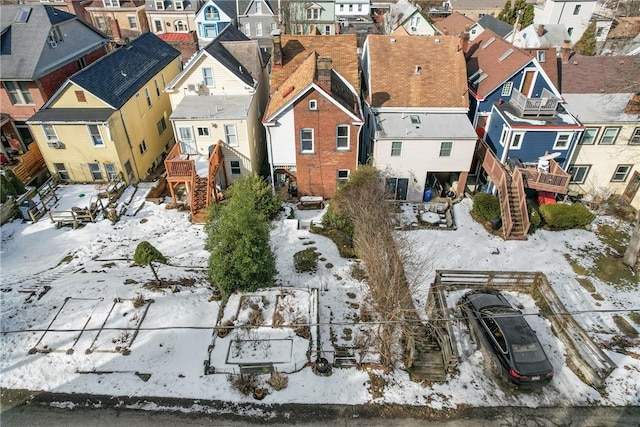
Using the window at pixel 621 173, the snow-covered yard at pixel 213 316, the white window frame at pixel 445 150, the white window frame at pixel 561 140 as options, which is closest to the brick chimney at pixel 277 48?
the snow-covered yard at pixel 213 316

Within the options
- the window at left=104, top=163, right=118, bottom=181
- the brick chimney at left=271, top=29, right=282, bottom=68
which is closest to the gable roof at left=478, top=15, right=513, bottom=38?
the brick chimney at left=271, top=29, right=282, bottom=68

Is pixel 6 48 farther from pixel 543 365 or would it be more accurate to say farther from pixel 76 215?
pixel 543 365

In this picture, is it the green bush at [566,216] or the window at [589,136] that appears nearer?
the green bush at [566,216]

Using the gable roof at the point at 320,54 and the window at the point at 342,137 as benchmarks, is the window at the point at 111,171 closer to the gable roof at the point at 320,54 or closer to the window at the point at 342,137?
the gable roof at the point at 320,54

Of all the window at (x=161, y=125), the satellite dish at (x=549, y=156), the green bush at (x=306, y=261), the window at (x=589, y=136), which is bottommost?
the green bush at (x=306, y=261)

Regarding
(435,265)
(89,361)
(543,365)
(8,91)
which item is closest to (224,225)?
(89,361)
